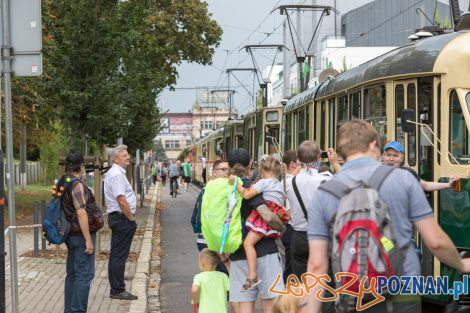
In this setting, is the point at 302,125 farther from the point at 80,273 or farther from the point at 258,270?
the point at 258,270

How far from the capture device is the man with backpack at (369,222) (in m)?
4.12

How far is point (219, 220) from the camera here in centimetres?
756

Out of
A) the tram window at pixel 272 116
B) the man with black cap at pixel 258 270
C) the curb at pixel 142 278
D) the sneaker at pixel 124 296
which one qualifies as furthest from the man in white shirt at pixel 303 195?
the tram window at pixel 272 116

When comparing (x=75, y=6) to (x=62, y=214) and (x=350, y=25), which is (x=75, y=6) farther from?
(x=350, y=25)

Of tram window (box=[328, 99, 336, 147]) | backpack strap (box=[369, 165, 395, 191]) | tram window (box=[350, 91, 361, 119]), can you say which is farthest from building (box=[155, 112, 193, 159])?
backpack strap (box=[369, 165, 395, 191])

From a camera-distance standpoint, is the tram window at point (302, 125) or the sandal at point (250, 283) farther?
the tram window at point (302, 125)

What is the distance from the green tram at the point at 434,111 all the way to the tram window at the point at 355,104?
16.1 inches

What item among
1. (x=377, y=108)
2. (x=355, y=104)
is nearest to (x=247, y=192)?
(x=377, y=108)

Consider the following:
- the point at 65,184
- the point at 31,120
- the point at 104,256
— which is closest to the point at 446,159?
the point at 65,184

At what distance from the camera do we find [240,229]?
24.8 ft

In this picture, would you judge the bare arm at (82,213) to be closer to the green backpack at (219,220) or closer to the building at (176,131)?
the green backpack at (219,220)

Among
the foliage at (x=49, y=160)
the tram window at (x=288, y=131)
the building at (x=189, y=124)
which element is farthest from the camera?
the building at (x=189, y=124)

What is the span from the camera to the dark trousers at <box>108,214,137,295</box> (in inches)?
412

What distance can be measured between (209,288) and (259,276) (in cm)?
55
